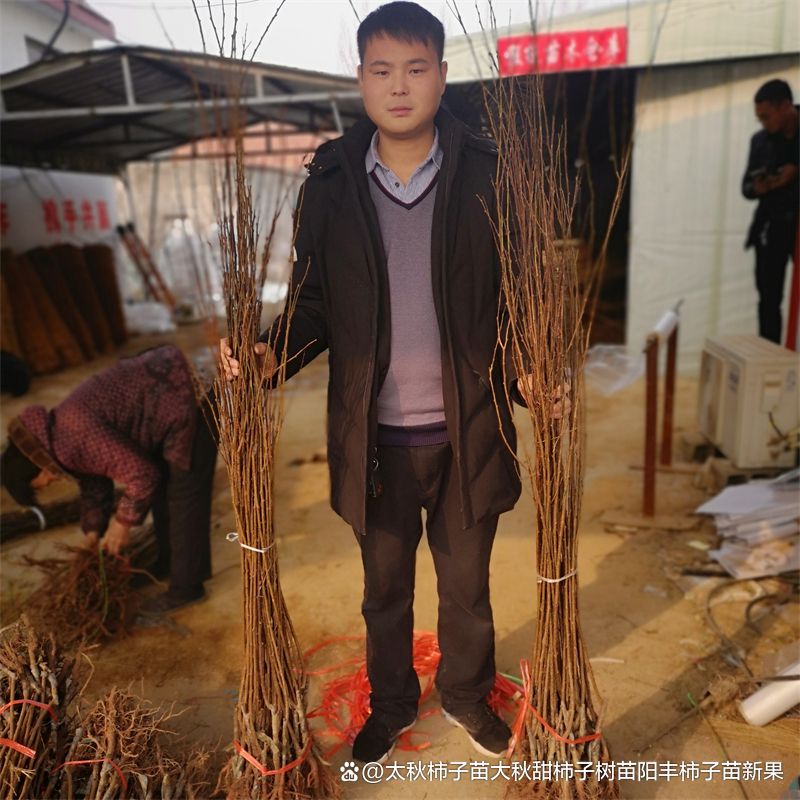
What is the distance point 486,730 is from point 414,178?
1.59m

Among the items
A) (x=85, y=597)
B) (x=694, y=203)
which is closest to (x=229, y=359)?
(x=85, y=597)

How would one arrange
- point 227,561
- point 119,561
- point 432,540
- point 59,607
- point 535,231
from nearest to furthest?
1. point 535,231
2. point 432,540
3. point 59,607
4. point 119,561
5. point 227,561

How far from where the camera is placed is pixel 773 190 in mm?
4496

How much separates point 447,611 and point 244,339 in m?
0.99

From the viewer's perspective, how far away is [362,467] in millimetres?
1838

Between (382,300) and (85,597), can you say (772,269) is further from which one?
(85,597)

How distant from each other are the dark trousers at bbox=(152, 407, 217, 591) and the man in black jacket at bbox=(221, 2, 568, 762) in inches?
44.9

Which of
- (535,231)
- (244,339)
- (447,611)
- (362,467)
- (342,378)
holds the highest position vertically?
(535,231)

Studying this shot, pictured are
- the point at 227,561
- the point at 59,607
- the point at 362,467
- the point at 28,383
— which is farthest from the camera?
the point at 28,383

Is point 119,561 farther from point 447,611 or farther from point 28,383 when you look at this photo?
point 28,383

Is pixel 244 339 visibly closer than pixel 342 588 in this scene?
Yes

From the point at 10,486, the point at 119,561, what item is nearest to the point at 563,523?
the point at 119,561

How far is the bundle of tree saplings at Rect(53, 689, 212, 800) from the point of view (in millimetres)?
1714

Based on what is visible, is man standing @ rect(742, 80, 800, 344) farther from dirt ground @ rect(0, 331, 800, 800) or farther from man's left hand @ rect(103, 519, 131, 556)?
man's left hand @ rect(103, 519, 131, 556)
